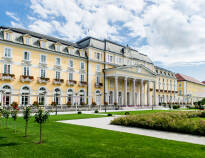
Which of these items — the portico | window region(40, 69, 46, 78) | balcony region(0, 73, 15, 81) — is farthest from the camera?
the portico

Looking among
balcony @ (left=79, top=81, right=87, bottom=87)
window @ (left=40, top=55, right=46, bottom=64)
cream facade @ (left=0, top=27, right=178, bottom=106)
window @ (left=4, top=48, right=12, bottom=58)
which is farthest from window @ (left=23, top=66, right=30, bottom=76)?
balcony @ (left=79, top=81, right=87, bottom=87)

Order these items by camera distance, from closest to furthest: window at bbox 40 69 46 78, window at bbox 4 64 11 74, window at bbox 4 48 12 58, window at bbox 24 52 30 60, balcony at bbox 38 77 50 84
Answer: window at bbox 4 64 11 74 → window at bbox 4 48 12 58 → window at bbox 24 52 30 60 → balcony at bbox 38 77 50 84 → window at bbox 40 69 46 78

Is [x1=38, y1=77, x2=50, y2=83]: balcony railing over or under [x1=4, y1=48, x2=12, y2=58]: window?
under

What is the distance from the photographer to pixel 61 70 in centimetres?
3178

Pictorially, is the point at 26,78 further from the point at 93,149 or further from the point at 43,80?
the point at 93,149

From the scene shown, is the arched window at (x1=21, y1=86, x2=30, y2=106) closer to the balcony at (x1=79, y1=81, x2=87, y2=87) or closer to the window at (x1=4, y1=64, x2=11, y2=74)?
the window at (x1=4, y1=64, x2=11, y2=74)

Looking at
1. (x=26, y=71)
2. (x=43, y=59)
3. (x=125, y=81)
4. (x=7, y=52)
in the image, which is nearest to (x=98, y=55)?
(x=125, y=81)

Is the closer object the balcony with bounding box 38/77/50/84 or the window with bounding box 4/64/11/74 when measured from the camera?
the window with bounding box 4/64/11/74

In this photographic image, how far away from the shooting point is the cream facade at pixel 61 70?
84.3 ft

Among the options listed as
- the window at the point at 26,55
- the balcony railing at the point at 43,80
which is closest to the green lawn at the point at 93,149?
the balcony railing at the point at 43,80

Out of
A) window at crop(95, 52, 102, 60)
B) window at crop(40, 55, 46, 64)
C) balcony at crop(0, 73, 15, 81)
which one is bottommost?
balcony at crop(0, 73, 15, 81)

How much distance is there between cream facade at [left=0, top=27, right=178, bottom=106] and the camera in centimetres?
2570

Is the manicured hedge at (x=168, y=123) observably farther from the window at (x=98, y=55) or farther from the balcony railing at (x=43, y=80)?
the window at (x=98, y=55)

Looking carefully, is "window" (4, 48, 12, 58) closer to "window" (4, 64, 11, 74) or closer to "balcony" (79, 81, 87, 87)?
"window" (4, 64, 11, 74)
